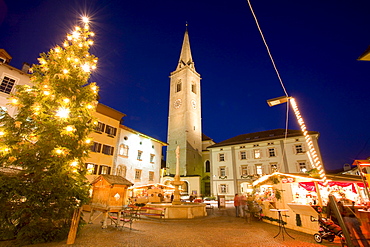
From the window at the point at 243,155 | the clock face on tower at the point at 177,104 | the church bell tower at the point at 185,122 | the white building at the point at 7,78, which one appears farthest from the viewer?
the clock face on tower at the point at 177,104

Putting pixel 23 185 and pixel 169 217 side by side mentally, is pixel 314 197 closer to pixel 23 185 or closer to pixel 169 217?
pixel 169 217

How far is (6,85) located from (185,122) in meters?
29.6

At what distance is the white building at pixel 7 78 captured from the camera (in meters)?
15.0

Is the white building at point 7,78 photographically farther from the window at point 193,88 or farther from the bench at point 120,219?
the window at point 193,88

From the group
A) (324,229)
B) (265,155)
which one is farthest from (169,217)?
(265,155)

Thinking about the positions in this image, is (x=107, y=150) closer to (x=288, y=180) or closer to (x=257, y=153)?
(x=288, y=180)

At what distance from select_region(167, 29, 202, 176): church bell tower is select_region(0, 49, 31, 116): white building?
89.8 ft

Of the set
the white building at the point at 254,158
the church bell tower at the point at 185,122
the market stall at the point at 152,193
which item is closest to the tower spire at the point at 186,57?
the church bell tower at the point at 185,122

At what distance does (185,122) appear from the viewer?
40812mm

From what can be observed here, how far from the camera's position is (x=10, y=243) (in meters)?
5.83

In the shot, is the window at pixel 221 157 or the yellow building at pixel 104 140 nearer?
the yellow building at pixel 104 140

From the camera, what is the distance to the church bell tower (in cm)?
3841

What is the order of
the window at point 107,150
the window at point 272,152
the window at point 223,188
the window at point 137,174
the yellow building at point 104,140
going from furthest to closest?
the window at point 223,188, the window at point 272,152, the window at point 137,174, the window at point 107,150, the yellow building at point 104,140

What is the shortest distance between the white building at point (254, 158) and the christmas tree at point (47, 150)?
25.1 m
